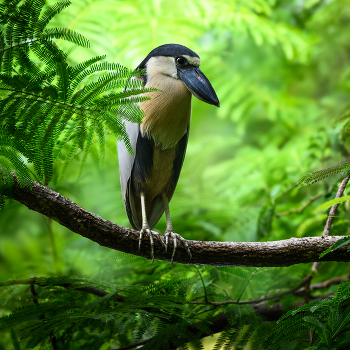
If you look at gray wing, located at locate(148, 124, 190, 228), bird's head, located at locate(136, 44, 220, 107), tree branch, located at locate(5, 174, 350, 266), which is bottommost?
tree branch, located at locate(5, 174, 350, 266)

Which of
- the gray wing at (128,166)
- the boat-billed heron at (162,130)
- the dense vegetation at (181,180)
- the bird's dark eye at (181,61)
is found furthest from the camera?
the gray wing at (128,166)

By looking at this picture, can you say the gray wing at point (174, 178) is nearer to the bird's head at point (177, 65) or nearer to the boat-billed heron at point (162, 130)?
the boat-billed heron at point (162, 130)

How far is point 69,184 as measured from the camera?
2512 mm

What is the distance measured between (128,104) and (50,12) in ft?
1.37

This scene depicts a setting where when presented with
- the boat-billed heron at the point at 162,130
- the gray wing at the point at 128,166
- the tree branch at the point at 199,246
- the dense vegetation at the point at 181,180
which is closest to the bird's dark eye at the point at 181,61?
the boat-billed heron at the point at 162,130

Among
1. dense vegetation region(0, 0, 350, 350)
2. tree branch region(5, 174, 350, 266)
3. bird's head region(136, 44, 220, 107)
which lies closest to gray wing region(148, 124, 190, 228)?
dense vegetation region(0, 0, 350, 350)

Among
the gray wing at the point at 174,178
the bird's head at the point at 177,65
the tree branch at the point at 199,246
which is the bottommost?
the tree branch at the point at 199,246

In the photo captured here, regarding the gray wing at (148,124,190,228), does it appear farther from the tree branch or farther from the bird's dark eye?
the tree branch

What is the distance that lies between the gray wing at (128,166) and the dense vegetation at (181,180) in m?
0.17

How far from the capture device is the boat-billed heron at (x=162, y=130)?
1868mm

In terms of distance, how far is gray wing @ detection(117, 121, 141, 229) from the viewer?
6.87 feet

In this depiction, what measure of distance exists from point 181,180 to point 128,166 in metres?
1.69

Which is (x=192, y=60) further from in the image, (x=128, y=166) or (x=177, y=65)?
(x=128, y=166)

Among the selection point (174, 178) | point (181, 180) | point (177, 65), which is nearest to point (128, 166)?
point (174, 178)
